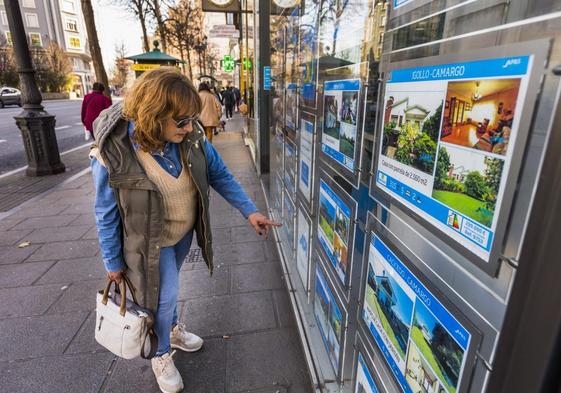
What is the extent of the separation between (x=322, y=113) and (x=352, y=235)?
2.45 ft

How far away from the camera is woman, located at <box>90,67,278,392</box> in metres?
1.70

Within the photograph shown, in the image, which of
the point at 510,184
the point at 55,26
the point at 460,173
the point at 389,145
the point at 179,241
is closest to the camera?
the point at 510,184

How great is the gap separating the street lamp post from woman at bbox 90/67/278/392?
6647 millimetres

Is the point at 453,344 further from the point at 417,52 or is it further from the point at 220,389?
the point at 220,389

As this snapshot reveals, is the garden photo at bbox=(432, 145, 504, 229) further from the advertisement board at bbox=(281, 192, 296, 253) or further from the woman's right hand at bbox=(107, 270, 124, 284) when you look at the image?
the advertisement board at bbox=(281, 192, 296, 253)

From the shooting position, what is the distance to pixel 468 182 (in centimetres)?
82

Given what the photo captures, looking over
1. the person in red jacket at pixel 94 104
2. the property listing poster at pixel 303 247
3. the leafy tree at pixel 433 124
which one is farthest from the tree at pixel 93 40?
the leafy tree at pixel 433 124

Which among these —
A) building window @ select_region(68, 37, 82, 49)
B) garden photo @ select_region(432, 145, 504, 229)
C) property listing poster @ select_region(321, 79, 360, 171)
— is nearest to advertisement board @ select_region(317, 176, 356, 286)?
property listing poster @ select_region(321, 79, 360, 171)

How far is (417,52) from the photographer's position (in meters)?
1.02

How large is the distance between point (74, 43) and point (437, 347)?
84809 mm

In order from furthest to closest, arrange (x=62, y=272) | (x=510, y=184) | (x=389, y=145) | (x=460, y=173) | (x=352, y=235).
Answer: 1. (x=62, y=272)
2. (x=352, y=235)
3. (x=389, y=145)
4. (x=460, y=173)
5. (x=510, y=184)

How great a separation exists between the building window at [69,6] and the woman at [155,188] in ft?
272

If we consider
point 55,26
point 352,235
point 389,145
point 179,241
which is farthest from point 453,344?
point 55,26

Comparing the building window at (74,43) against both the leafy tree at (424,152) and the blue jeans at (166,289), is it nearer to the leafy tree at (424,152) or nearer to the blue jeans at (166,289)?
the blue jeans at (166,289)
